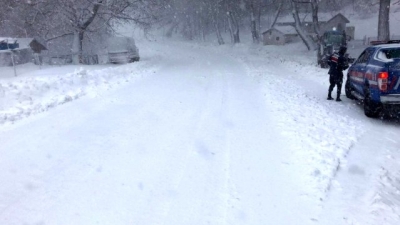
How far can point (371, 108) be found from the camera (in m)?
8.73

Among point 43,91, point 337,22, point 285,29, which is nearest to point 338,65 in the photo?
point 43,91

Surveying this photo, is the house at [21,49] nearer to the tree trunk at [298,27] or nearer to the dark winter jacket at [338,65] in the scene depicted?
the tree trunk at [298,27]

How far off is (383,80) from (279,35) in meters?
48.2

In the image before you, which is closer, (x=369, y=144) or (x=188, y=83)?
(x=369, y=144)

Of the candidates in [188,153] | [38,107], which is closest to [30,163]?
[188,153]

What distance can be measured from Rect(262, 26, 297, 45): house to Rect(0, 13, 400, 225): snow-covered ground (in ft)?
148

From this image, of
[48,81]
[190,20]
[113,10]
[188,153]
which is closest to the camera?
[188,153]

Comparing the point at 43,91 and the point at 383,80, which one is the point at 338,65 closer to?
the point at 383,80

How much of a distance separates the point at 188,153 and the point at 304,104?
5195 mm

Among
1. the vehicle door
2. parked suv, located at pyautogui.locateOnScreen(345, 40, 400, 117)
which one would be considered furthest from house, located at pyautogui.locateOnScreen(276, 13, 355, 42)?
parked suv, located at pyautogui.locateOnScreen(345, 40, 400, 117)

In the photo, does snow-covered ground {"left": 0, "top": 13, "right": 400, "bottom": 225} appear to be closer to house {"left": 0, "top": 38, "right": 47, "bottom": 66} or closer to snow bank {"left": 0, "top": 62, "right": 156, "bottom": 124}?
snow bank {"left": 0, "top": 62, "right": 156, "bottom": 124}

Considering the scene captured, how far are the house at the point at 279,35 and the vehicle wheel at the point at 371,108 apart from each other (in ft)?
153

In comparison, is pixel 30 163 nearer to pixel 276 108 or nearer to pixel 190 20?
pixel 276 108

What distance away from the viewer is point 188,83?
588 inches
